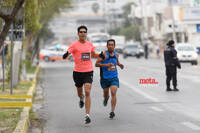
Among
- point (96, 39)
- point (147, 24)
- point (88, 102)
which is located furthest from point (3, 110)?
point (147, 24)

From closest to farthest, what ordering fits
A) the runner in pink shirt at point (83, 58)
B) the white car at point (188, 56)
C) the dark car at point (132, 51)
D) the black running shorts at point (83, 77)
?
1. the runner in pink shirt at point (83, 58)
2. the black running shorts at point (83, 77)
3. the white car at point (188, 56)
4. the dark car at point (132, 51)

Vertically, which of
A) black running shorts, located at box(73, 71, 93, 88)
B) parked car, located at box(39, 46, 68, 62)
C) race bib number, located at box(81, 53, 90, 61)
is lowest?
parked car, located at box(39, 46, 68, 62)

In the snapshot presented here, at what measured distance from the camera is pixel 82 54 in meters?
13.2

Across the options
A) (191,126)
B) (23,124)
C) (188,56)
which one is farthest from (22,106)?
(188,56)

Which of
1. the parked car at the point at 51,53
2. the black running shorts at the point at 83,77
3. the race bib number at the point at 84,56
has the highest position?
the race bib number at the point at 84,56

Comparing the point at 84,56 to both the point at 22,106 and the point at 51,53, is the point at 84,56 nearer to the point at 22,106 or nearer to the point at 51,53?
the point at 22,106

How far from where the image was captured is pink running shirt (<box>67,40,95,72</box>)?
520 inches

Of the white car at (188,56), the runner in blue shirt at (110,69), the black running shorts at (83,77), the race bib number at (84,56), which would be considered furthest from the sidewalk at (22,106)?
the white car at (188,56)

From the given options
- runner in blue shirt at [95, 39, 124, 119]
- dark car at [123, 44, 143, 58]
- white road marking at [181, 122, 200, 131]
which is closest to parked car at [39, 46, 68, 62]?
dark car at [123, 44, 143, 58]

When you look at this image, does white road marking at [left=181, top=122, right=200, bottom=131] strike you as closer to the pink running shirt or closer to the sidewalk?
the pink running shirt

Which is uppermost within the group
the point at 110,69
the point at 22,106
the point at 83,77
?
the point at 110,69

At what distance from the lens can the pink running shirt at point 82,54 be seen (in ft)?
43.4

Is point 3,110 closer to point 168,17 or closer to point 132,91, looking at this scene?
point 132,91

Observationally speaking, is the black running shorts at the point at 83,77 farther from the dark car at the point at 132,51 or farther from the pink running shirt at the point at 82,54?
the dark car at the point at 132,51
